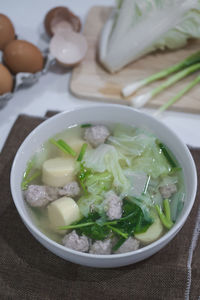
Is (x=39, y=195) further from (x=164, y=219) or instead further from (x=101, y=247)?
(x=164, y=219)

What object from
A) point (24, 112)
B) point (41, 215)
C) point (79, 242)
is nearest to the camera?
point (79, 242)

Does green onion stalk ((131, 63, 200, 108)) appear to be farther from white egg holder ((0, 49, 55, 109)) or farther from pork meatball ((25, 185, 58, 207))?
pork meatball ((25, 185, 58, 207))

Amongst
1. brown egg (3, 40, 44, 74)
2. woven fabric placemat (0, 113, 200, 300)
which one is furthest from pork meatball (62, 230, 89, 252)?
brown egg (3, 40, 44, 74)

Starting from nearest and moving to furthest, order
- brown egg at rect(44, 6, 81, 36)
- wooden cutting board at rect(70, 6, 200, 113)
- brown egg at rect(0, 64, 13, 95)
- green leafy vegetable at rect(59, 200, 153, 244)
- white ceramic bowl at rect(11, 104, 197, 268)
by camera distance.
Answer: white ceramic bowl at rect(11, 104, 197, 268), green leafy vegetable at rect(59, 200, 153, 244), brown egg at rect(0, 64, 13, 95), wooden cutting board at rect(70, 6, 200, 113), brown egg at rect(44, 6, 81, 36)

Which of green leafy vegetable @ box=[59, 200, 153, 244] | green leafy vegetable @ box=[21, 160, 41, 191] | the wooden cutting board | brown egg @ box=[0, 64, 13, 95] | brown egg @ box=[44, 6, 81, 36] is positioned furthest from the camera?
brown egg @ box=[44, 6, 81, 36]

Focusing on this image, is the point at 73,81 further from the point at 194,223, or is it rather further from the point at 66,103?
the point at 194,223

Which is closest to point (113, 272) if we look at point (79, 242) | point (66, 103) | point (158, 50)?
point (79, 242)
